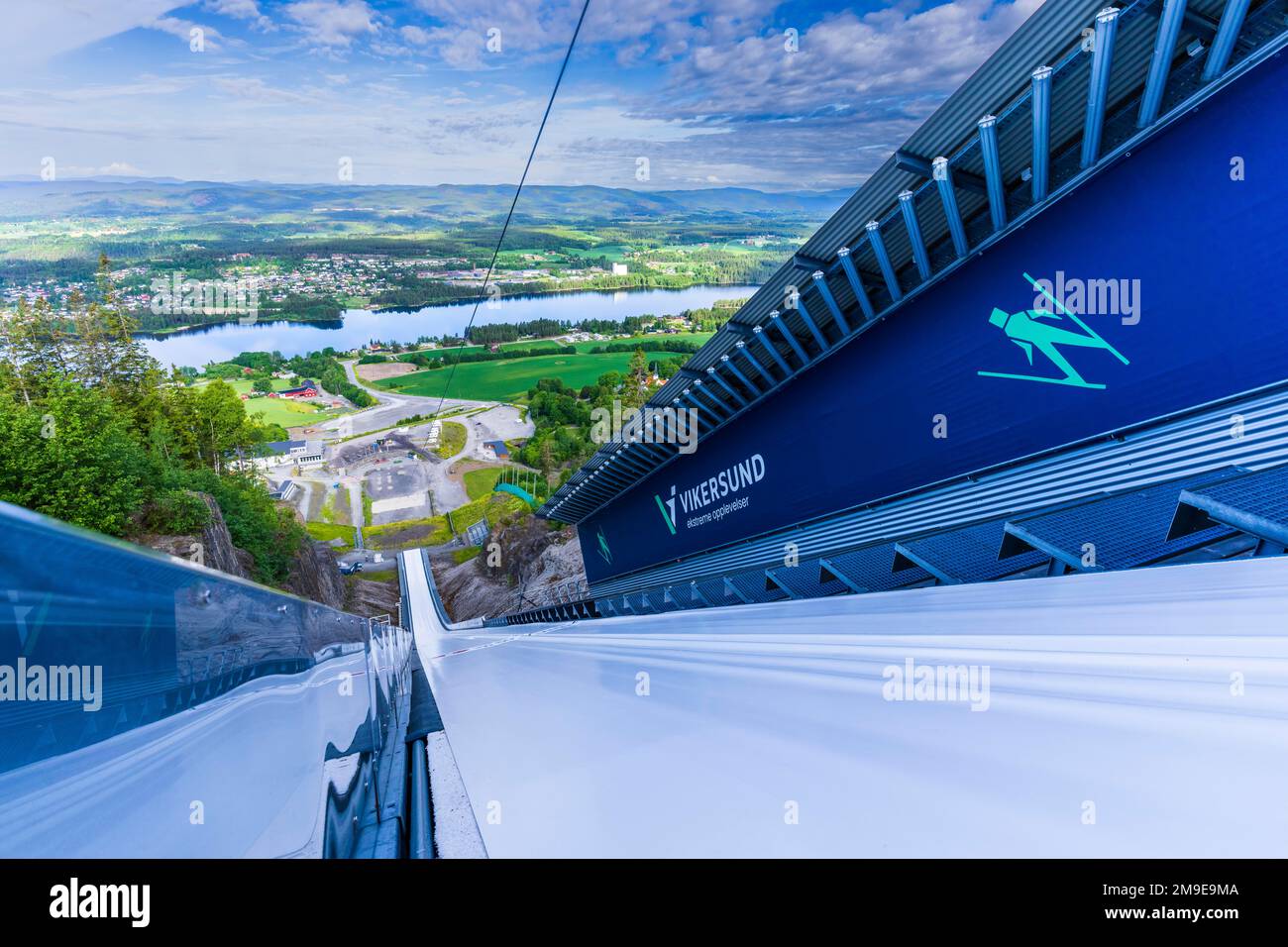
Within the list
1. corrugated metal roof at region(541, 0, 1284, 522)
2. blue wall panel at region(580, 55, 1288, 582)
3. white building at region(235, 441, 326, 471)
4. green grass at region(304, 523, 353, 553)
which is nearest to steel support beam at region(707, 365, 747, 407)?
blue wall panel at region(580, 55, 1288, 582)

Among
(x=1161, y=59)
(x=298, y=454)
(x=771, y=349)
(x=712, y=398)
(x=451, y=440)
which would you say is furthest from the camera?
(x=451, y=440)

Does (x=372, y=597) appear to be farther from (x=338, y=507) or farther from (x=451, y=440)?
(x=451, y=440)

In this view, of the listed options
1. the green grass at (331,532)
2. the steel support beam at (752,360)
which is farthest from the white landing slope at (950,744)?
the green grass at (331,532)

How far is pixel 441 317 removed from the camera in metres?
123

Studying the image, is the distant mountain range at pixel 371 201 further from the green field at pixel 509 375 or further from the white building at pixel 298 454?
the white building at pixel 298 454

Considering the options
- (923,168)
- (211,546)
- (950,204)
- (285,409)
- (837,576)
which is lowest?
(837,576)

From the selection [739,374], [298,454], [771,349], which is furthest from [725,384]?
[298,454]

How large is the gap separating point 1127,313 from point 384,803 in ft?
20.9

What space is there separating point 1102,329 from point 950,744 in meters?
5.77

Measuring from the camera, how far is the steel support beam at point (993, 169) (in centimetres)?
534

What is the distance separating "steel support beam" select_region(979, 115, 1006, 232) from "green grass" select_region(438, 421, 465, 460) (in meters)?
82.0

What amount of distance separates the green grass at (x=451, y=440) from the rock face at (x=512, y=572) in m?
45.3
